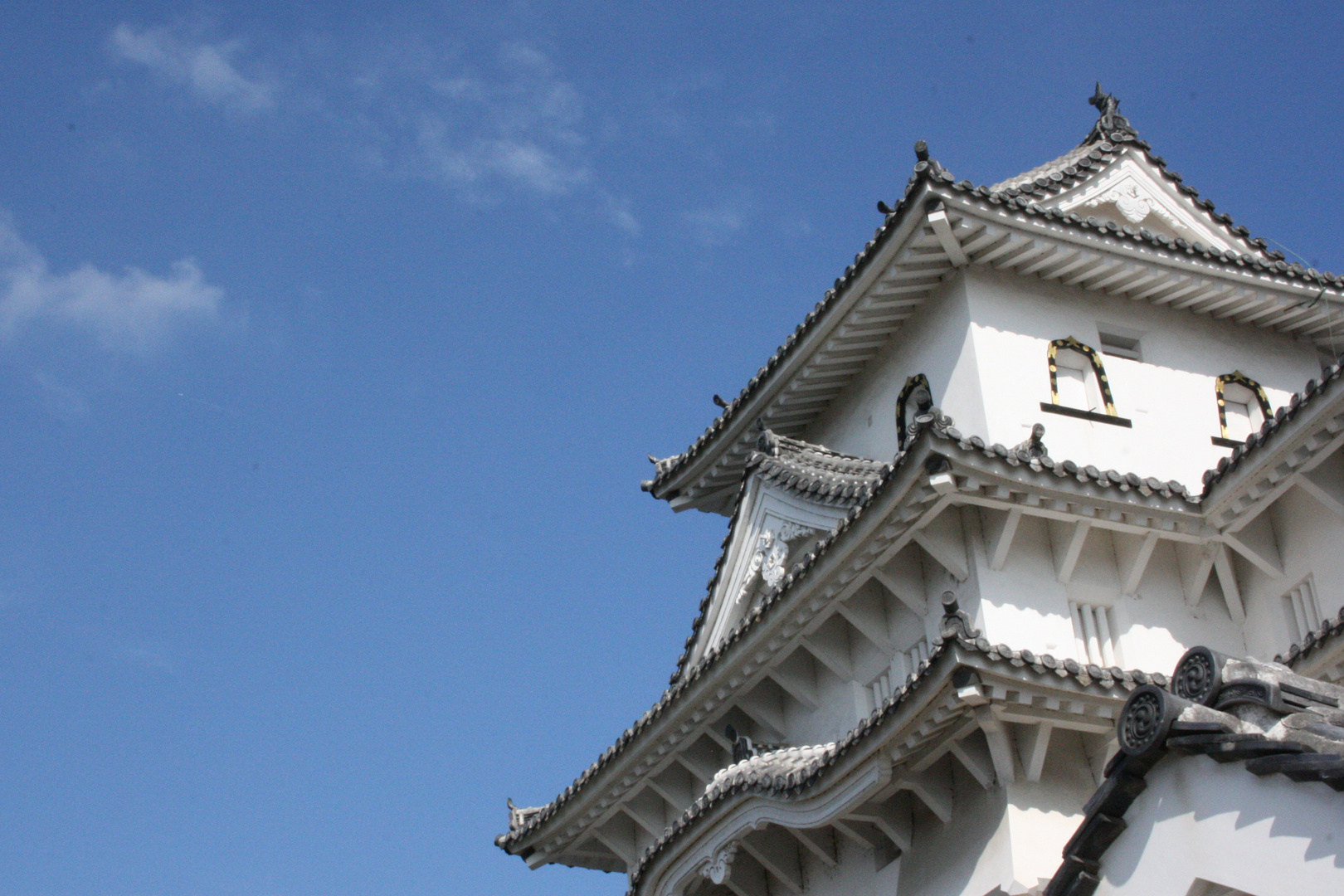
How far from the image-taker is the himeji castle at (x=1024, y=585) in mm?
10164

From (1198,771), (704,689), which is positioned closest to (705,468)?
(704,689)

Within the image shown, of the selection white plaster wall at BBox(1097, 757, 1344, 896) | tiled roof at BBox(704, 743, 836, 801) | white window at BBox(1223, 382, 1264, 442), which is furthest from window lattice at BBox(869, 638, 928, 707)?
white plaster wall at BBox(1097, 757, 1344, 896)

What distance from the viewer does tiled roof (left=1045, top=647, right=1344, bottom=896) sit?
30.6ft

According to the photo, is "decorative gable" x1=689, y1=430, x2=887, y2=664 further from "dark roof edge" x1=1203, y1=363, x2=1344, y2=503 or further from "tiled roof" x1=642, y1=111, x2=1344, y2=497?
"dark roof edge" x1=1203, y1=363, x2=1344, y2=503

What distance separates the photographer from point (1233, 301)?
65.0 ft

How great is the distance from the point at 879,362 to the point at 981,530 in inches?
200

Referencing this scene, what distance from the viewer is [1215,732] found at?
9.65 metres

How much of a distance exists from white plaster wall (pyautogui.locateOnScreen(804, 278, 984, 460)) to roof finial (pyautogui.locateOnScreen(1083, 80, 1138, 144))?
4246 mm

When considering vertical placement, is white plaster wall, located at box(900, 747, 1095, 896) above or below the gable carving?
below

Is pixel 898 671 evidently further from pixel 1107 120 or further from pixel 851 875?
pixel 1107 120

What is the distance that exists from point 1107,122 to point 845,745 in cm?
1160

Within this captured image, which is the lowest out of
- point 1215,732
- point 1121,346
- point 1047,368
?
point 1215,732

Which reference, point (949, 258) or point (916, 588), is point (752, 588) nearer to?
point (916, 588)

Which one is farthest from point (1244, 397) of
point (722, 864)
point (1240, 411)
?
point (722, 864)
